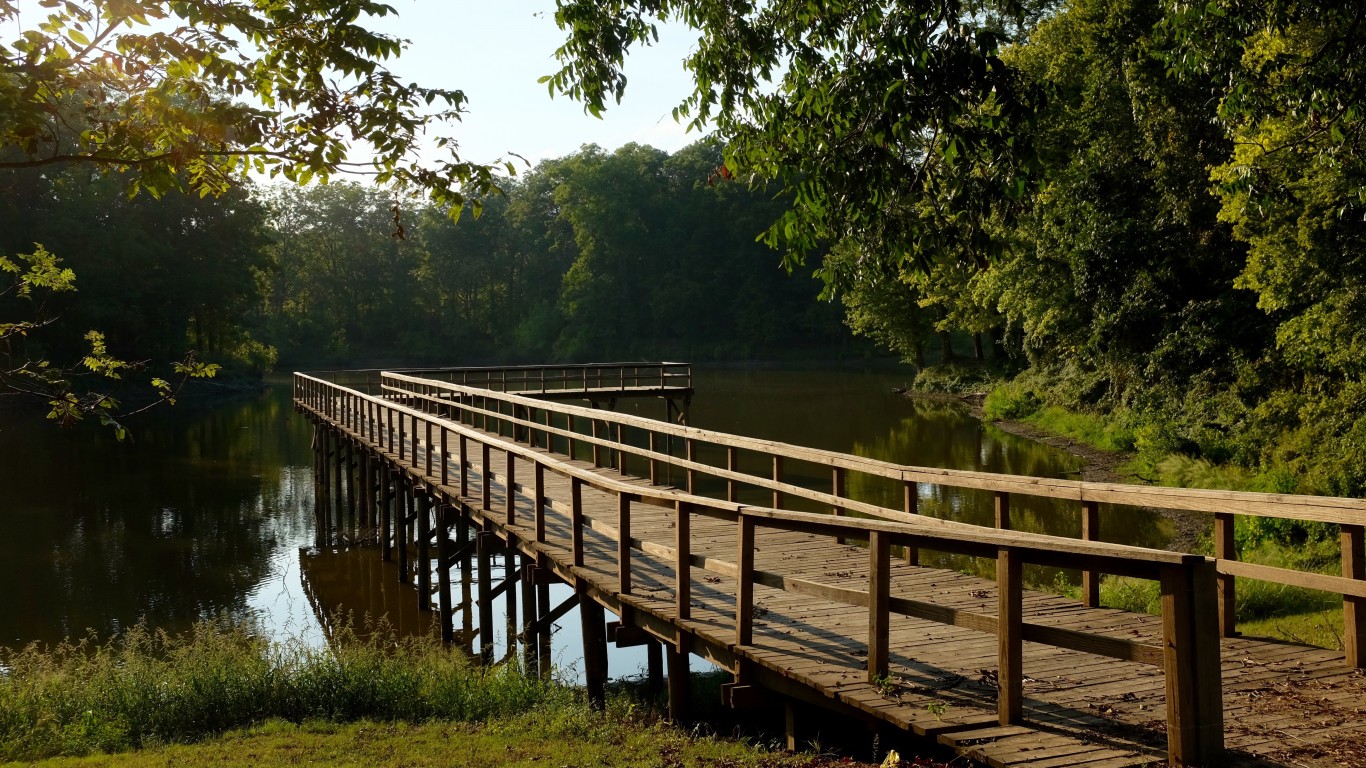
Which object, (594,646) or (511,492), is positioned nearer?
(594,646)

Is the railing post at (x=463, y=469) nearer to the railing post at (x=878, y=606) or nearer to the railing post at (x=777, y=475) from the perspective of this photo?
the railing post at (x=777, y=475)

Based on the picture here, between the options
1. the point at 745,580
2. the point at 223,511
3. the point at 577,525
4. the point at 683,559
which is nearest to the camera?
the point at 745,580

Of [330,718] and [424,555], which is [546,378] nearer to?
[424,555]

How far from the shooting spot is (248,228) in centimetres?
6144

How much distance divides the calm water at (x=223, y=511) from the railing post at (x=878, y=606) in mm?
7883

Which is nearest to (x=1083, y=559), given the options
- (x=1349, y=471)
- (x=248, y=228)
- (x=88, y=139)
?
(x=88, y=139)

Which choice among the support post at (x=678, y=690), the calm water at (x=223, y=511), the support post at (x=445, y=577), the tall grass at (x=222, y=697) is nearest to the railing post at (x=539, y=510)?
the tall grass at (x=222, y=697)

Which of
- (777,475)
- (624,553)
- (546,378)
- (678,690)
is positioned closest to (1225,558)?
(678,690)

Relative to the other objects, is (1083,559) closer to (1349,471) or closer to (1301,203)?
(1349,471)

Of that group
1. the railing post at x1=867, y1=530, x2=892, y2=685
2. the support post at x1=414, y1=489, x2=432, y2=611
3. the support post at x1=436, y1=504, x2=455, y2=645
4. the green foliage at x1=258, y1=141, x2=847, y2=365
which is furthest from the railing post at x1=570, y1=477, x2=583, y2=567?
the green foliage at x1=258, y1=141, x2=847, y2=365

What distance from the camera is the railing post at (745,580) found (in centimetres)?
668

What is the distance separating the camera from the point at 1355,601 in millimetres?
5625

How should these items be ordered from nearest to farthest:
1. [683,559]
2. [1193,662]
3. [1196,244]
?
[1193,662] < [683,559] < [1196,244]

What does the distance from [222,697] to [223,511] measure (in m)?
16.0
